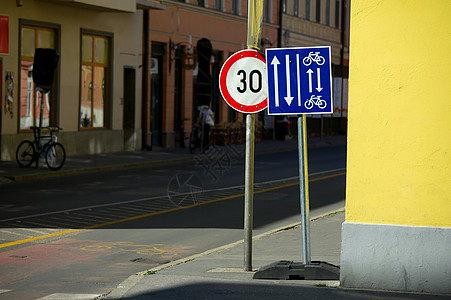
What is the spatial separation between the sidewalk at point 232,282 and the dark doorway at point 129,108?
2016cm

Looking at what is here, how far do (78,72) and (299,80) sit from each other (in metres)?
20.3

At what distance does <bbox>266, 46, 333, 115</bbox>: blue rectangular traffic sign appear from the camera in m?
8.62

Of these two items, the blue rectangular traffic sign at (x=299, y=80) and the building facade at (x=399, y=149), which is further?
the blue rectangular traffic sign at (x=299, y=80)

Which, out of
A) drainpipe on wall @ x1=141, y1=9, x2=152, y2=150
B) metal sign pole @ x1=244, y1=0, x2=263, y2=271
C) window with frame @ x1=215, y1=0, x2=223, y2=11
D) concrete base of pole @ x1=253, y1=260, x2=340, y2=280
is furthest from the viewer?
window with frame @ x1=215, y1=0, x2=223, y2=11

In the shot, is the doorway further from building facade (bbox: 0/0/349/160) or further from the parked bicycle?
the parked bicycle

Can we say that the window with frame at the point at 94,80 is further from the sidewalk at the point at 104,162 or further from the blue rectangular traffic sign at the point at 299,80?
the blue rectangular traffic sign at the point at 299,80

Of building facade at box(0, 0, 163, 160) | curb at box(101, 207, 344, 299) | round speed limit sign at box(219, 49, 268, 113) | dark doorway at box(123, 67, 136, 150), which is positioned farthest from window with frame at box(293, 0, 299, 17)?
round speed limit sign at box(219, 49, 268, 113)

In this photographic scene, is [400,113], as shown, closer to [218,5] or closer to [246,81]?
[246,81]

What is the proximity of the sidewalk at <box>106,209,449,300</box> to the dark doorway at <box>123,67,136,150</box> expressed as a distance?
20157mm

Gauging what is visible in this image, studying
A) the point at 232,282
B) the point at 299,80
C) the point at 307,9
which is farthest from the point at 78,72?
the point at 307,9

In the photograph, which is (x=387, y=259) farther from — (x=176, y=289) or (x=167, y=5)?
(x=167, y=5)

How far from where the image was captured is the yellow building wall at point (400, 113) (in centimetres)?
769

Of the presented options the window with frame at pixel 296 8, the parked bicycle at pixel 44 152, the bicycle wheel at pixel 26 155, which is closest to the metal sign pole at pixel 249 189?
the parked bicycle at pixel 44 152

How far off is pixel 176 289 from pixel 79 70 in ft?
68.6
